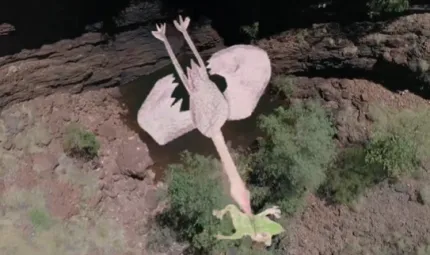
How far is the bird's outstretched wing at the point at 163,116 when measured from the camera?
488cm

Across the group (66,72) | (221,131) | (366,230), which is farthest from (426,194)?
(66,72)

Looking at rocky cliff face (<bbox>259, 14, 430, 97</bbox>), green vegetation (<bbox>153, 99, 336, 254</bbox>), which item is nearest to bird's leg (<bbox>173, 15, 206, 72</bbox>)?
rocky cliff face (<bbox>259, 14, 430, 97</bbox>)

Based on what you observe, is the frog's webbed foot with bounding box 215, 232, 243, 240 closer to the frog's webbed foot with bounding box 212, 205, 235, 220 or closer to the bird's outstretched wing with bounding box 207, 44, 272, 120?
the frog's webbed foot with bounding box 212, 205, 235, 220

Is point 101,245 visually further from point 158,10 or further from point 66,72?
point 158,10

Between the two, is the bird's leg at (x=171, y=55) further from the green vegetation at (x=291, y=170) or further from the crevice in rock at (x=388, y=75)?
the crevice in rock at (x=388, y=75)

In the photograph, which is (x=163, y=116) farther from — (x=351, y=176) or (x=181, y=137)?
(x=351, y=176)

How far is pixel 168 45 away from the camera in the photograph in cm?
489

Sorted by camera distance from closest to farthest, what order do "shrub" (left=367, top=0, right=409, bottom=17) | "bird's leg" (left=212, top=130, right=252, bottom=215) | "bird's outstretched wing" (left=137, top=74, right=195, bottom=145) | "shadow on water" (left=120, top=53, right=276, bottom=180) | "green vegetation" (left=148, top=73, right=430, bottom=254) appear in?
"shrub" (left=367, top=0, right=409, bottom=17) → "bird's leg" (left=212, top=130, right=252, bottom=215) → "green vegetation" (left=148, top=73, right=430, bottom=254) → "bird's outstretched wing" (left=137, top=74, right=195, bottom=145) → "shadow on water" (left=120, top=53, right=276, bottom=180)

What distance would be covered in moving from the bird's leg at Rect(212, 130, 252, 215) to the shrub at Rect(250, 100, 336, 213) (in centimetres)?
16

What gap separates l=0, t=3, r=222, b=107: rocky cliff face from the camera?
4695 millimetres

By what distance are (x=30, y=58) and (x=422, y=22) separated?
8.49 ft

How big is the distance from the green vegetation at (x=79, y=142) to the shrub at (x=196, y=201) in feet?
1.89

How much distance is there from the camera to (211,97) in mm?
4816

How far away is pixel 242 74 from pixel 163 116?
0.62 metres
